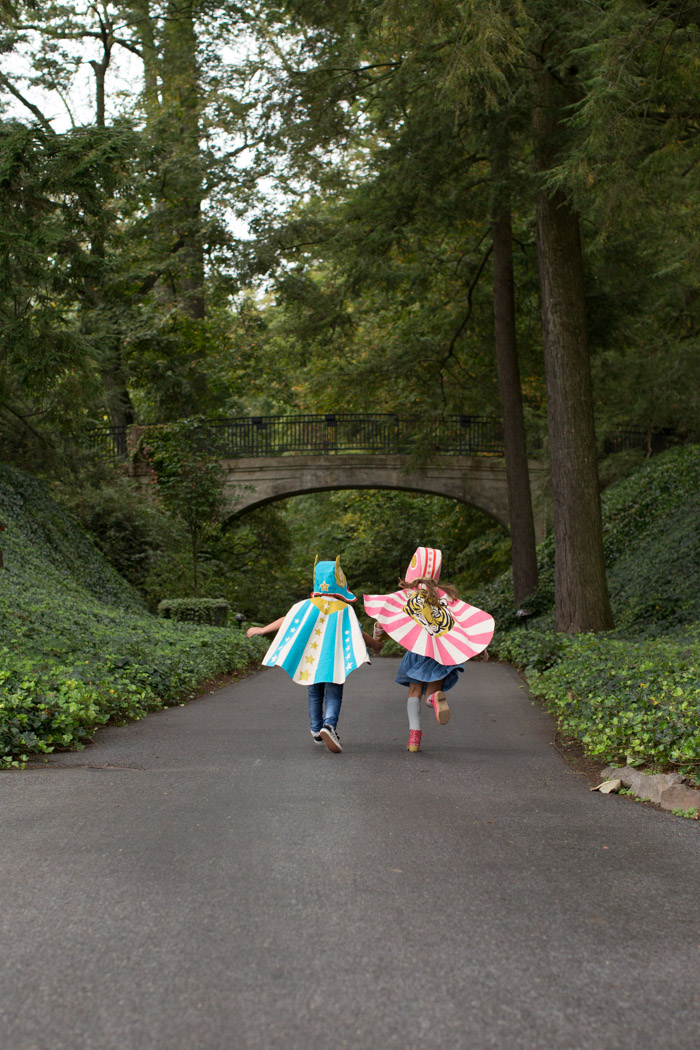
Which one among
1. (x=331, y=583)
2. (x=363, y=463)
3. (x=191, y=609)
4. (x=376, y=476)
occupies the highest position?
(x=363, y=463)

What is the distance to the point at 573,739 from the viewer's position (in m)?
→ 8.45

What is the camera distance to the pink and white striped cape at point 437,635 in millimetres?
8180

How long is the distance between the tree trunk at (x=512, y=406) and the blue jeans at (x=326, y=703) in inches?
478

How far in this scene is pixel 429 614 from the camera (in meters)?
8.39

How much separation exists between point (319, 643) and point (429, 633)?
0.97 metres

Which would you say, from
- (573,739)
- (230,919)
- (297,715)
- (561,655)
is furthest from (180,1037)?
(561,655)

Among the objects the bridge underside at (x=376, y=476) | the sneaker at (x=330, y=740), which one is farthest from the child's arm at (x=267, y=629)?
the bridge underside at (x=376, y=476)

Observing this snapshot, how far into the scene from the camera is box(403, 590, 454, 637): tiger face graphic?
833cm

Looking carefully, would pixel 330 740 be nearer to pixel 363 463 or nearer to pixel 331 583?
pixel 331 583

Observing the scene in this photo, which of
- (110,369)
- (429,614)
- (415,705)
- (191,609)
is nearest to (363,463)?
(110,369)

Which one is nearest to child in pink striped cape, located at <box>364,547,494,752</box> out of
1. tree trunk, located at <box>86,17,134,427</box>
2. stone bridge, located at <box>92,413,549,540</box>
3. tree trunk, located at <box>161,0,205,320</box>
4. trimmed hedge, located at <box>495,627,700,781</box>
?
trimmed hedge, located at <box>495,627,700,781</box>

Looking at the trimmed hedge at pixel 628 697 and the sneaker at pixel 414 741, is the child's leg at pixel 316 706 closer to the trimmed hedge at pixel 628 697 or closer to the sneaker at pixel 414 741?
the sneaker at pixel 414 741

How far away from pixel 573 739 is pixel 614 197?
5615 mm

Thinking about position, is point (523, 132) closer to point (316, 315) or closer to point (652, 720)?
point (316, 315)
